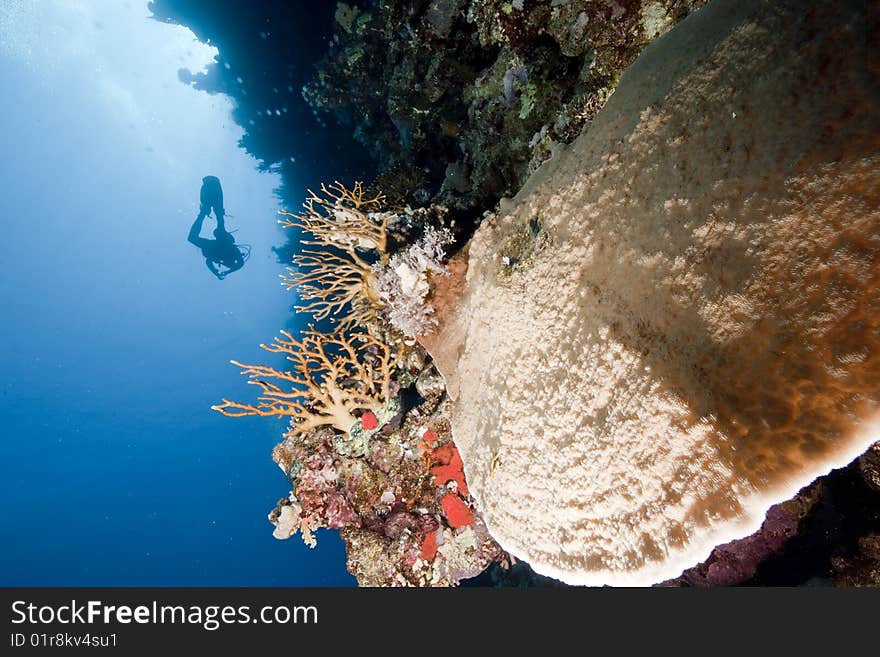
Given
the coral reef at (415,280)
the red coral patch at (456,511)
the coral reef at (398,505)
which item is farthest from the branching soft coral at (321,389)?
the red coral patch at (456,511)

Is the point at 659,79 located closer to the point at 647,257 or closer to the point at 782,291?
the point at 647,257

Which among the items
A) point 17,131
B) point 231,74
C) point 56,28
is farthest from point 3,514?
point 231,74

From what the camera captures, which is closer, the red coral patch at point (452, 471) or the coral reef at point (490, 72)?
the coral reef at point (490, 72)

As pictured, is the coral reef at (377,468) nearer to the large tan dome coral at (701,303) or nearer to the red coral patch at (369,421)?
the red coral patch at (369,421)

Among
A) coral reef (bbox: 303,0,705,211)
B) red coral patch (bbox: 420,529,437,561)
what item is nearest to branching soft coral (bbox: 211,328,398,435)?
red coral patch (bbox: 420,529,437,561)

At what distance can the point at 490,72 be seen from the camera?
453cm

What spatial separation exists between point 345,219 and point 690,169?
11.0 feet

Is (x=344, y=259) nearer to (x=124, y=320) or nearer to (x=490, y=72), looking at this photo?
(x=490, y=72)

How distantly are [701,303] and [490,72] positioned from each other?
160 inches

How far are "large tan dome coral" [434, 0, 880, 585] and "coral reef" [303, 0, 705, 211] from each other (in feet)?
2.85

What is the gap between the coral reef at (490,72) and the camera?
3.14 meters

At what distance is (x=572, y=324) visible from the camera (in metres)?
2.27

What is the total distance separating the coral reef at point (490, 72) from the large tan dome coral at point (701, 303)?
87 centimetres

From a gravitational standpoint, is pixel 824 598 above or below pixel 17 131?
below
